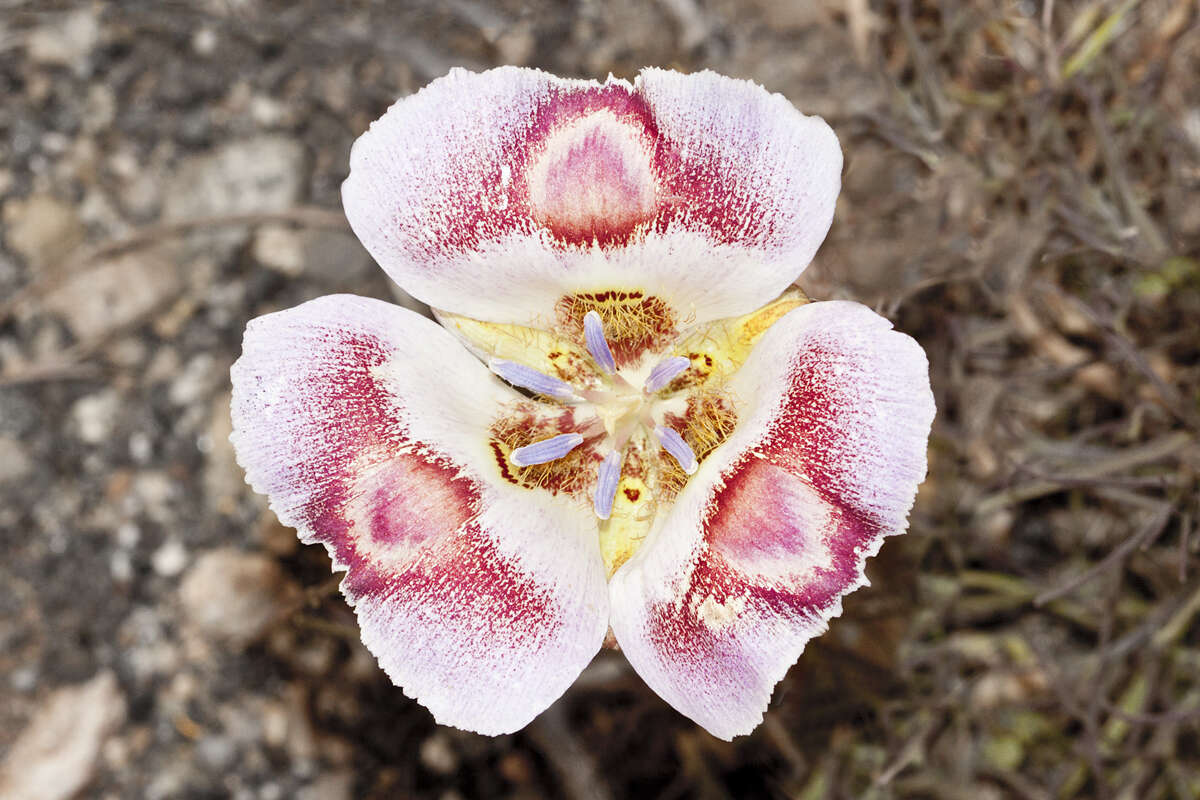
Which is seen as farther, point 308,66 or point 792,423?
point 308,66

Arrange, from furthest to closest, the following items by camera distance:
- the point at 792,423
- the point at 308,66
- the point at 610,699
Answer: the point at 308,66 → the point at 610,699 → the point at 792,423

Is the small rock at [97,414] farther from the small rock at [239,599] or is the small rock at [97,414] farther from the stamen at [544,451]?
the stamen at [544,451]

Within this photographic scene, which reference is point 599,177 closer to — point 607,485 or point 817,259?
point 607,485

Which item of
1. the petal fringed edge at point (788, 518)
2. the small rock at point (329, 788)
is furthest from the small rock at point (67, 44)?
the petal fringed edge at point (788, 518)

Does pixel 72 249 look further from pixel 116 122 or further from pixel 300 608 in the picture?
pixel 300 608

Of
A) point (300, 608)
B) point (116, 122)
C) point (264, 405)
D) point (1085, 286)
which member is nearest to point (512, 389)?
point (264, 405)

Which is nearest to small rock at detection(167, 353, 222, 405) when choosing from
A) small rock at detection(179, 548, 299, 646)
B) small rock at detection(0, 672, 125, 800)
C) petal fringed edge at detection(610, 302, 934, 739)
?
small rock at detection(179, 548, 299, 646)

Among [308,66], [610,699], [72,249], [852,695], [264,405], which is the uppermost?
[264,405]
